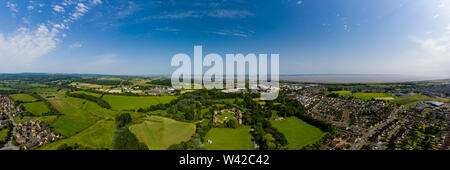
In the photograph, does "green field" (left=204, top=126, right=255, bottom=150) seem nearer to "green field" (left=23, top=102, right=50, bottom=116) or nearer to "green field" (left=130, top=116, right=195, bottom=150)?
"green field" (left=130, top=116, right=195, bottom=150)

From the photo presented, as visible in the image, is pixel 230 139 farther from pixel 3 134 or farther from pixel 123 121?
pixel 3 134

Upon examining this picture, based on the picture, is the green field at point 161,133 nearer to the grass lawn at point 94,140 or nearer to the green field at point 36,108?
the grass lawn at point 94,140

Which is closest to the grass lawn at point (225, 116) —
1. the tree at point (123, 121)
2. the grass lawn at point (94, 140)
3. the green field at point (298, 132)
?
the green field at point (298, 132)

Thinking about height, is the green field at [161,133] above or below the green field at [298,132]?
above

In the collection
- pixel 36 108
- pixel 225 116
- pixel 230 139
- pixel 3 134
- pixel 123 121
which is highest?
pixel 36 108

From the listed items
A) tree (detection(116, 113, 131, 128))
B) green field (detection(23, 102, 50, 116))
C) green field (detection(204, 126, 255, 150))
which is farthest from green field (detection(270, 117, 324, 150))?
green field (detection(23, 102, 50, 116))

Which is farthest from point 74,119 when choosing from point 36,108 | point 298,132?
point 298,132
